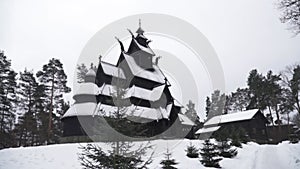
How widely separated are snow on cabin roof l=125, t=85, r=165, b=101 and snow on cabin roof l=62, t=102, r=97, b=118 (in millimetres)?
4500

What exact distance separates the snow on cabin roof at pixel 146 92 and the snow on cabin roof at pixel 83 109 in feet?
14.8

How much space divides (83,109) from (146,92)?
809 cm

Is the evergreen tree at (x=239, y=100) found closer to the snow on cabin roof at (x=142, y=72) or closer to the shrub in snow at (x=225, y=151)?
the snow on cabin roof at (x=142, y=72)

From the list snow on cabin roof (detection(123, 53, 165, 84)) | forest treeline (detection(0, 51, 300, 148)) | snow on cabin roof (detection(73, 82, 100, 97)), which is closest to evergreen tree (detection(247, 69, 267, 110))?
forest treeline (detection(0, 51, 300, 148))

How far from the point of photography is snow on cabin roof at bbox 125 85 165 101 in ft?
88.5

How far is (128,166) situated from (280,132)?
41.9 metres

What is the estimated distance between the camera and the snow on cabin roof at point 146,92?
26967mm

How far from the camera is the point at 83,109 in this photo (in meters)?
24.8

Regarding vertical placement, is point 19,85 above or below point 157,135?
above

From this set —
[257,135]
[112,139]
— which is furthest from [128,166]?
[257,135]

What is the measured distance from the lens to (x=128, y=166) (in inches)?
310

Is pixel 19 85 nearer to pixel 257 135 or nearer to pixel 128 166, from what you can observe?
pixel 128 166

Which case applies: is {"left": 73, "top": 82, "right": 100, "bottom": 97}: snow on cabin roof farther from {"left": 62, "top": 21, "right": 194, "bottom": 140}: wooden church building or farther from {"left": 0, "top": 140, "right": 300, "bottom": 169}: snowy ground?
{"left": 0, "top": 140, "right": 300, "bottom": 169}: snowy ground

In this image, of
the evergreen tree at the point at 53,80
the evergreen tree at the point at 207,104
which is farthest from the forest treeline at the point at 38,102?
the evergreen tree at the point at 207,104
